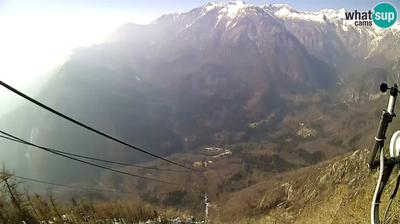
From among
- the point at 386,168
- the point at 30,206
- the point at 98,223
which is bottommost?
the point at 98,223

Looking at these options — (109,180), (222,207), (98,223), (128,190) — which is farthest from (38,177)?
(98,223)

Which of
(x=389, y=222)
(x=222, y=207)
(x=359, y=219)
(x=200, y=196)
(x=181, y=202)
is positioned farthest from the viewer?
(x=200, y=196)

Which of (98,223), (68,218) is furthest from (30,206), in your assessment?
(98,223)

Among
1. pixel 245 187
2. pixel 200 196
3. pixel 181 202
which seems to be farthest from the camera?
pixel 245 187

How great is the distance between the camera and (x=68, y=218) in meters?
33.2

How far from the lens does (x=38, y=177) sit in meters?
188

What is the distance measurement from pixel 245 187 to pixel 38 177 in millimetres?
91058

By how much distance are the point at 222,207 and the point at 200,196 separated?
22205mm

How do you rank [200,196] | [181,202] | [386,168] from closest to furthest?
[386,168] < [181,202] < [200,196]

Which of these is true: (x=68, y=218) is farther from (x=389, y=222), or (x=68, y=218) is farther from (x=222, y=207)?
(x=222, y=207)

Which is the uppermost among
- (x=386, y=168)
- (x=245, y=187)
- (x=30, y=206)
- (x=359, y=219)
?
(x=386, y=168)

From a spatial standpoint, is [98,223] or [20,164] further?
[20,164]

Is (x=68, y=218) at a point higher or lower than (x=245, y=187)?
higher

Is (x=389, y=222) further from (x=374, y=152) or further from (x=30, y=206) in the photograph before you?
(x=30, y=206)
